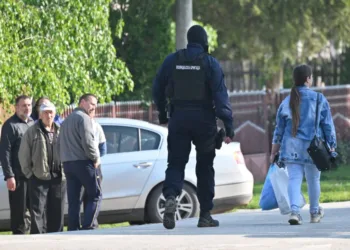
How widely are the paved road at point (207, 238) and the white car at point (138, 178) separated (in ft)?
8.55

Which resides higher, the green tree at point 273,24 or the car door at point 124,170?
the green tree at point 273,24

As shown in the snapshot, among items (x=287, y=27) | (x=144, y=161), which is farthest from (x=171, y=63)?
(x=287, y=27)

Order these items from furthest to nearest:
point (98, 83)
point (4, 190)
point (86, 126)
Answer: point (98, 83)
point (4, 190)
point (86, 126)

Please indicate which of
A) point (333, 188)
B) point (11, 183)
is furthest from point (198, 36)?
point (333, 188)

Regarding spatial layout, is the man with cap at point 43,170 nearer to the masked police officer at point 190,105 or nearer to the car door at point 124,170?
the car door at point 124,170

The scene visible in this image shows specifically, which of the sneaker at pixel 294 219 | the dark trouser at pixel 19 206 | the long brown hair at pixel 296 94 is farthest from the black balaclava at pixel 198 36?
the dark trouser at pixel 19 206

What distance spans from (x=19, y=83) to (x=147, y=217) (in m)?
2.37

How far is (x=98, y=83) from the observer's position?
1784 cm

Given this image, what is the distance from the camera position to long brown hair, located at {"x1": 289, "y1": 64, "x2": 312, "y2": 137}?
1213 centimetres

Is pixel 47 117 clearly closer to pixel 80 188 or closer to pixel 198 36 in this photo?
pixel 80 188

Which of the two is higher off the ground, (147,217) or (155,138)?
(155,138)

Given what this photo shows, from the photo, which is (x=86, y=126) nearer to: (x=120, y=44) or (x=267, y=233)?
(x=267, y=233)

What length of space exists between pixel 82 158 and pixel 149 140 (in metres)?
2.22

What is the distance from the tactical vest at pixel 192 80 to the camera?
11.3 metres
